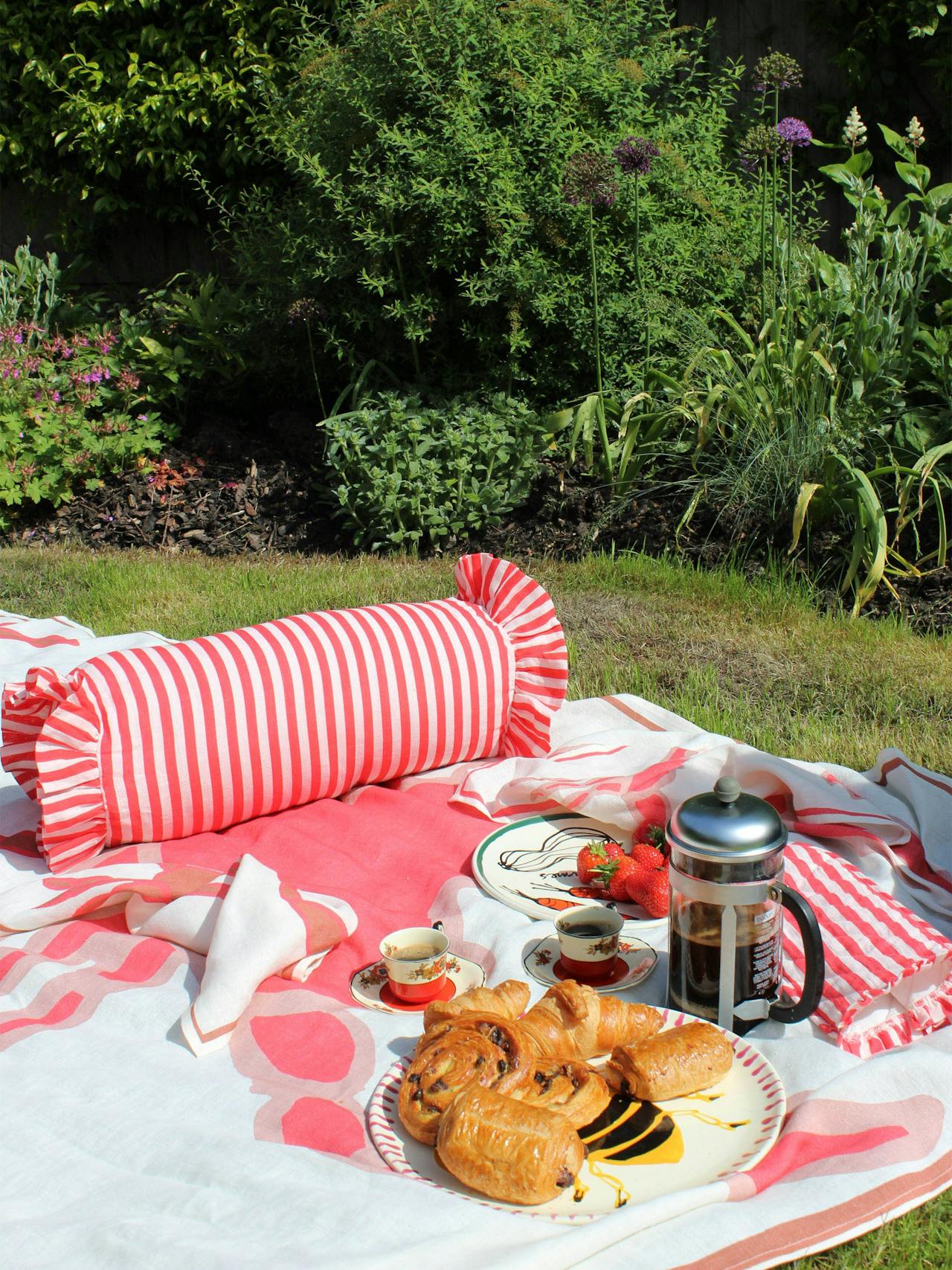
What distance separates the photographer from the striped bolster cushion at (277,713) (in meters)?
2.54

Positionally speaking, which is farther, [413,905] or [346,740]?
[346,740]

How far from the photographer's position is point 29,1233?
4.88ft

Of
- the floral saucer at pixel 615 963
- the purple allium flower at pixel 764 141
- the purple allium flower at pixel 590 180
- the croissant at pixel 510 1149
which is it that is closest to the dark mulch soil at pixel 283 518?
the purple allium flower at pixel 590 180

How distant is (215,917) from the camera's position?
7.21ft

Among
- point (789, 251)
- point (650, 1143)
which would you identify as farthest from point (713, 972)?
point (789, 251)

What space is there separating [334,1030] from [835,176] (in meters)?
5.04

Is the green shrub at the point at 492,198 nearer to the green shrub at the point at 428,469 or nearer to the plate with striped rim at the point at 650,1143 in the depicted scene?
the green shrub at the point at 428,469

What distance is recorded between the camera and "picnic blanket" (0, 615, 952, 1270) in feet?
4.86

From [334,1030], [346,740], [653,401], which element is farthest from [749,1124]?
[653,401]

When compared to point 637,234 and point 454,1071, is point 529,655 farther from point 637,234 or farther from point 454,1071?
point 637,234

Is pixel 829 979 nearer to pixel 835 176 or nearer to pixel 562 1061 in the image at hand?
pixel 562 1061

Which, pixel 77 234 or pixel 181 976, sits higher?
pixel 77 234

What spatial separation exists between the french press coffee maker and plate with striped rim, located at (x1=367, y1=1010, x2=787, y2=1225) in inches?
5.1

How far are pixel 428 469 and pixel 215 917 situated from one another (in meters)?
3.26
